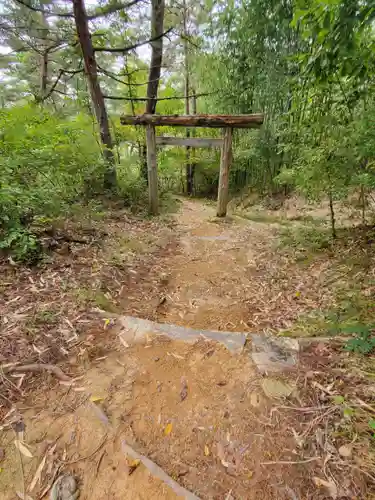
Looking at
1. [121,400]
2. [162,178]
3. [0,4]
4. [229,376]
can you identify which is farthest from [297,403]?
[162,178]

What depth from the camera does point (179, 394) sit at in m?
1.40

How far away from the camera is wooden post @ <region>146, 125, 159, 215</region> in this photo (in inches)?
211

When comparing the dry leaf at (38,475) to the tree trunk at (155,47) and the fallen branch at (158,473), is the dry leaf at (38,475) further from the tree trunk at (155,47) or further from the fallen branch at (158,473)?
the tree trunk at (155,47)

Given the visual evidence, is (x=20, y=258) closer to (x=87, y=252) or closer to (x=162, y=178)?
(x=87, y=252)

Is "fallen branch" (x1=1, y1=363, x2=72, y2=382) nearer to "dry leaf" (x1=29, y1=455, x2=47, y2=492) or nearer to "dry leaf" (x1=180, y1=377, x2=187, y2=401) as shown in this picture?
"dry leaf" (x1=29, y1=455, x2=47, y2=492)

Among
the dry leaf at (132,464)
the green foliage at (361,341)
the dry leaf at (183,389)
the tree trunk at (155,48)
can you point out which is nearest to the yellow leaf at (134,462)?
the dry leaf at (132,464)

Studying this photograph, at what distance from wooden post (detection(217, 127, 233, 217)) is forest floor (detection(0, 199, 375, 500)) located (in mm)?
3471

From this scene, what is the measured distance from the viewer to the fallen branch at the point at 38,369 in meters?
1.48

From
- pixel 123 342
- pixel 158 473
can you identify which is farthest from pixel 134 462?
pixel 123 342

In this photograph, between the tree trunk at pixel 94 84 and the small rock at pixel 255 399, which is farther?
the tree trunk at pixel 94 84

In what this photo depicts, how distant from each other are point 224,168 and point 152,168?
1.69 meters

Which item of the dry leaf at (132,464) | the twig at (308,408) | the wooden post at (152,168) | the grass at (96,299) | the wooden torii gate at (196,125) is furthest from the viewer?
the wooden post at (152,168)

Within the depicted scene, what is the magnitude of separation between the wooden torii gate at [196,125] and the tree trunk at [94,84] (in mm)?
475

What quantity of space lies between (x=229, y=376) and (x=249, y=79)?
8.19 metres
